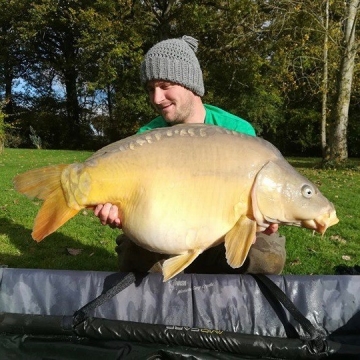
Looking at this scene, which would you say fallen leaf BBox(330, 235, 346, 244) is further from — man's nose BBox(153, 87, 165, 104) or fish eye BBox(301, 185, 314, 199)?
fish eye BBox(301, 185, 314, 199)

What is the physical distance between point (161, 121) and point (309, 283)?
3.38ft

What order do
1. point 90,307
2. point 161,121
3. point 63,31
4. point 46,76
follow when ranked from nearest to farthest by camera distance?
point 90,307
point 161,121
point 63,31
point 46,76

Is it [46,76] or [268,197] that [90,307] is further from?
[46,76]

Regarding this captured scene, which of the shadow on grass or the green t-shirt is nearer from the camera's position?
the green t-shirt

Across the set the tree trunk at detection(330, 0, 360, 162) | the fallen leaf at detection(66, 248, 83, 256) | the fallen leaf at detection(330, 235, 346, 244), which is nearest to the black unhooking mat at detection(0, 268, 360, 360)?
the fallen leaf at detection(66, 248, 83, 256)

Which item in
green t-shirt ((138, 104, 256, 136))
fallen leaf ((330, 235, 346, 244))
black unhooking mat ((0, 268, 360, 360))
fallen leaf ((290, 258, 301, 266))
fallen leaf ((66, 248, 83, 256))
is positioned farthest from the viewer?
fallen leaf ((330, 235, 346, 244))

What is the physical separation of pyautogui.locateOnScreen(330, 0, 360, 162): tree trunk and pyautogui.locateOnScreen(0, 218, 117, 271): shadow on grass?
264 inches

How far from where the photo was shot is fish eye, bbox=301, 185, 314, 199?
4.55 feet

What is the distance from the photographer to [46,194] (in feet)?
4.82

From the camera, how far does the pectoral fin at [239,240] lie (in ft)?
4.49

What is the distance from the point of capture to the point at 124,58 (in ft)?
50.2

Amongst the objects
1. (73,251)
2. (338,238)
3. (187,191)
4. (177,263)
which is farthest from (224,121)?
(338,238)

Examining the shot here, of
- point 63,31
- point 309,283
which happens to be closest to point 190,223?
point 309,283

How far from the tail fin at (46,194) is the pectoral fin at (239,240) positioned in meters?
0.50
